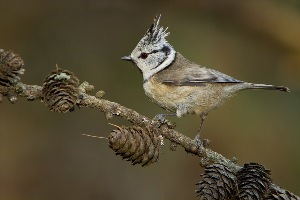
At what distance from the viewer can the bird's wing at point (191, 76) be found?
3455mm

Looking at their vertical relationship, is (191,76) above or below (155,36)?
below

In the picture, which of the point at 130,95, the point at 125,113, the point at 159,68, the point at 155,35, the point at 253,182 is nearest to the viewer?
the point at 253,182

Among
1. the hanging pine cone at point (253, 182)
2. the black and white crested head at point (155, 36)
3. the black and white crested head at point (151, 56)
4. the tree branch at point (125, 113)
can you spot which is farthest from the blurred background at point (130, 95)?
the hanging pine cone at point (253, 182)

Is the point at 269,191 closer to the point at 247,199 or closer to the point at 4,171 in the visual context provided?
the point at 247,199

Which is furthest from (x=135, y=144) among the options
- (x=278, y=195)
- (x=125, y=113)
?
(x=278, y=195)

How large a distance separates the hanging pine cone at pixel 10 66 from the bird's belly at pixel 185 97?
1451 millimetres

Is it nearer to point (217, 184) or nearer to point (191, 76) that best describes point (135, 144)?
point (217, 184)

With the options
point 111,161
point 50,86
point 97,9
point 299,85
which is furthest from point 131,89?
point 50,86

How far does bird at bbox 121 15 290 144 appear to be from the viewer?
133 inches

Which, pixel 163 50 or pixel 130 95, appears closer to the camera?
pixel 163 50

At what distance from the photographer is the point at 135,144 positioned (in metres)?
1.93

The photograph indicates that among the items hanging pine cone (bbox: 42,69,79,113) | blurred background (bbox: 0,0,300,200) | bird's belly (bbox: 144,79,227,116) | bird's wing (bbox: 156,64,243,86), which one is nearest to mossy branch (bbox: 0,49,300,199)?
hanging pine cone (bbox: 42,69,79,113)

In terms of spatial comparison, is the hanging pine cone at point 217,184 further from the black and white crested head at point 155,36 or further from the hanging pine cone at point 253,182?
the black and white crested head at point 155,36

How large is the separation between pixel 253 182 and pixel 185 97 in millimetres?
1385
